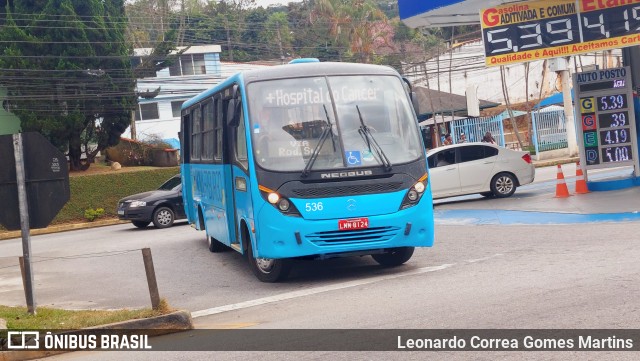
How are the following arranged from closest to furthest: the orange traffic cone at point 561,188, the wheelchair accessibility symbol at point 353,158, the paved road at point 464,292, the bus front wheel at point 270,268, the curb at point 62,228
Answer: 1. the paved road at point 464,292
2. the wheelchair accessibility symbol at point 353,158
3. the bus front wheel at point 270,268
4. the orange traffic cone at point 561,188
5. the curb at point 62,228

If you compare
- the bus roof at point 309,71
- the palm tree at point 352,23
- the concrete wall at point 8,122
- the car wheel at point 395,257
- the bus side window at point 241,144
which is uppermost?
the palm tree at point 352,23

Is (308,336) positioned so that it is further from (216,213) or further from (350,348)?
(216,213)

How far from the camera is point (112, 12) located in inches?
1550

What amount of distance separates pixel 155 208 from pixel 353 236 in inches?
582

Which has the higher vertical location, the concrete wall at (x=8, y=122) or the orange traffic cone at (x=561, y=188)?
the concrete wall at (x=8, y=122)

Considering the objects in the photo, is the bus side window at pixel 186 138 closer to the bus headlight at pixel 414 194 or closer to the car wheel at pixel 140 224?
the bus headlight at pixel 414 194

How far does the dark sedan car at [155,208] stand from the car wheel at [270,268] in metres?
13.1

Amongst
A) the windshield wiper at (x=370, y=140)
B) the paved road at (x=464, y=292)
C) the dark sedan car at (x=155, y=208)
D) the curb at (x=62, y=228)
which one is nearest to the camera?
the paved road at (x=464, y=292)

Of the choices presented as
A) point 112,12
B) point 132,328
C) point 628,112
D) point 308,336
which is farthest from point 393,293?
point 112,12

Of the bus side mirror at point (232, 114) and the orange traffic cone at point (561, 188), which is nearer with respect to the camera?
the bus side mirror at point (232, 114)

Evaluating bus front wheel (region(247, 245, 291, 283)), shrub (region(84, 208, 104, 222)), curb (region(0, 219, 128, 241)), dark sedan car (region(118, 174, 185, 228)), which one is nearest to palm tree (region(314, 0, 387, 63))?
shrub (region(84, 208, 104, 222))

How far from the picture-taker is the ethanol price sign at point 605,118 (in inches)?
843

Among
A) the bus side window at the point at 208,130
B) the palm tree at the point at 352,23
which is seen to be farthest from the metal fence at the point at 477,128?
the bus side window at the point at 208,130

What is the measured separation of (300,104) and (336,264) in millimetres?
3299
